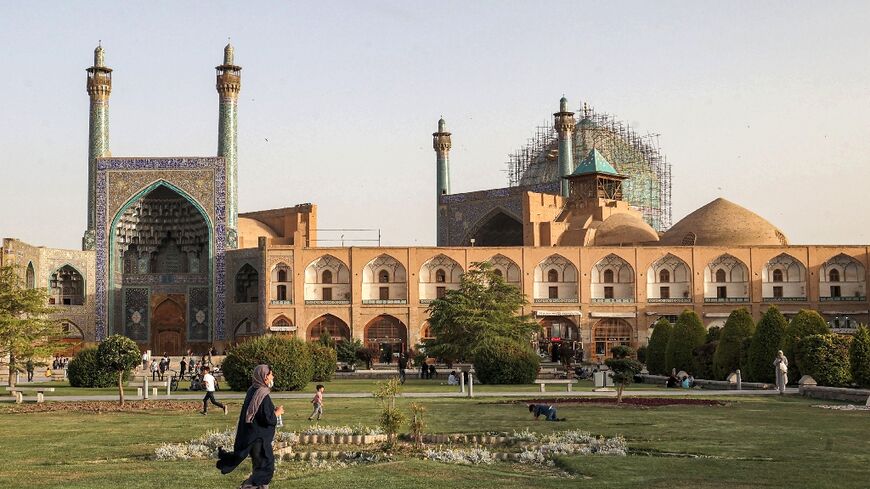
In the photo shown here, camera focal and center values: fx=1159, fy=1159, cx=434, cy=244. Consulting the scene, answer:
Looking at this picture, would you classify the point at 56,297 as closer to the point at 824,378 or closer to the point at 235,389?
the point at 235,389

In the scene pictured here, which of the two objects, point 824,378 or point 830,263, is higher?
point 830,263

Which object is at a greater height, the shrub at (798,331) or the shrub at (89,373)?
the shrub at (798,331)

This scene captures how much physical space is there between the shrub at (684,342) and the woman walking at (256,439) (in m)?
23.4

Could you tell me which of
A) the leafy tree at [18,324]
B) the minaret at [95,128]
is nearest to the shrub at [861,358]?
the leafy tree at [18,324]

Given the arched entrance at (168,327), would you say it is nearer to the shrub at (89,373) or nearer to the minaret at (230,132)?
the minaret at (230,132)

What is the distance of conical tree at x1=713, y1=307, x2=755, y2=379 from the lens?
90.8 feet

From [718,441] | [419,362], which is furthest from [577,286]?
[718,441]

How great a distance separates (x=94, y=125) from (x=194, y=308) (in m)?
9.22

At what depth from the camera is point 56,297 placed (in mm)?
49656

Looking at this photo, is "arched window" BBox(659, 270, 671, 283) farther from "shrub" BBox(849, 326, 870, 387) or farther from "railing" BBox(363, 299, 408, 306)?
"shrub" BBox(849, 326, 870, 387)

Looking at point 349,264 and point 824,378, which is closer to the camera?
point 824,378

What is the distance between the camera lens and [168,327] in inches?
2053

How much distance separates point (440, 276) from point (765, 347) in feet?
84.4

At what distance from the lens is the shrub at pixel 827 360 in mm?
23031
